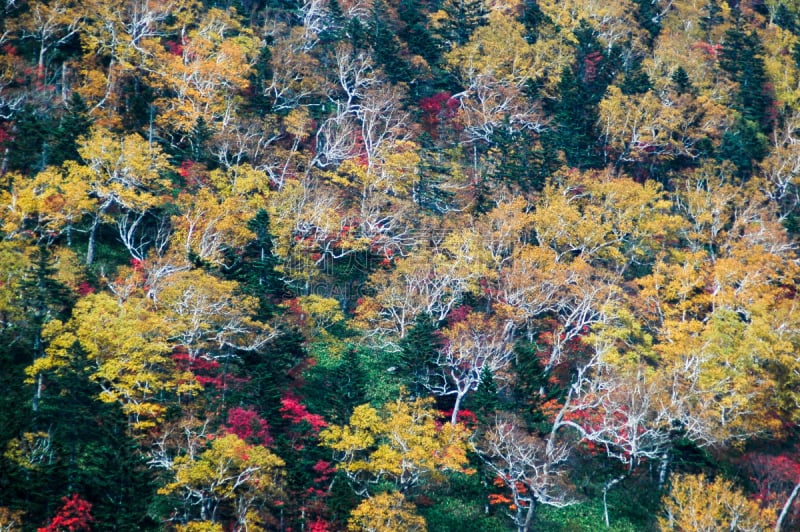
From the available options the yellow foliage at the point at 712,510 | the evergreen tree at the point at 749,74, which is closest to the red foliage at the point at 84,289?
the yellow foliage at the point at 712,510

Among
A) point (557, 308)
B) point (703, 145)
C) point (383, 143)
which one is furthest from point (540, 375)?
point (703, 145)

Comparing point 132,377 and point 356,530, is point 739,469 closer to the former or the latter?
point 356,530

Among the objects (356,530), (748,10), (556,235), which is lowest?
(356,530)

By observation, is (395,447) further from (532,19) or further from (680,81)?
(532,19)

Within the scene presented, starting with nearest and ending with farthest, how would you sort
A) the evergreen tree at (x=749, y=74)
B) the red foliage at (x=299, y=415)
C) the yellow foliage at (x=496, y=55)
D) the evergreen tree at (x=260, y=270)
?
the red foliage at (x=299, y=415) → the evergreen tree at (x=260, y=270) → the yellow foliage at (x=496, y=55) → the evergreen tree at (x=749, y=74)

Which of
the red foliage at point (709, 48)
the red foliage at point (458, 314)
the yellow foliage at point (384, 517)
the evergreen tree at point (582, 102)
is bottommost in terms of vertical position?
the yellow foliage at point (384, 517)

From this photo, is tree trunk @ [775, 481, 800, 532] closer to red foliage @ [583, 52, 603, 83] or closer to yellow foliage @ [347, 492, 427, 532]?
yellow foliage @ [347, 492, 427, 532]

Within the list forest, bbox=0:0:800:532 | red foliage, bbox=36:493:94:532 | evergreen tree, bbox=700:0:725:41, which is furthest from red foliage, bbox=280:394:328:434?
evergreen tree, bbox=700:0:725:41

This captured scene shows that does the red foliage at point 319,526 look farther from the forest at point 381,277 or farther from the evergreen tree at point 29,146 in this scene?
the evergreen tree at point 29,146
